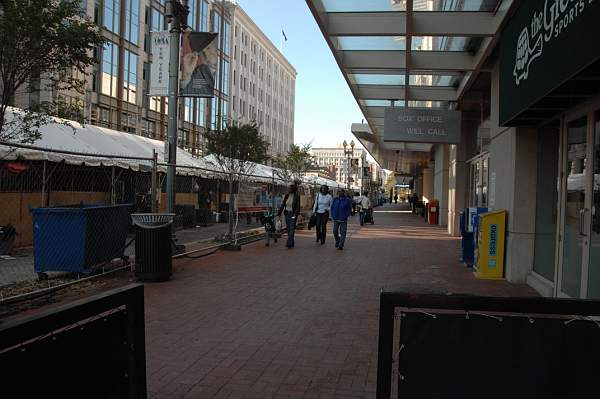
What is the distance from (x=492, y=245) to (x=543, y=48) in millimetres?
4469

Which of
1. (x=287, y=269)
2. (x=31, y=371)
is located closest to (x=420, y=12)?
(x=287, y=269)

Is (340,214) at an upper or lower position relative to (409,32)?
lower

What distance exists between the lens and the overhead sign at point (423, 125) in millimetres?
15492

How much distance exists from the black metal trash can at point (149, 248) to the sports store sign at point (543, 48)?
5.76 metres

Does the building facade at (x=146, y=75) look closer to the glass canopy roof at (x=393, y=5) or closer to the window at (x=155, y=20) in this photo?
the window at (x=155, y=20)

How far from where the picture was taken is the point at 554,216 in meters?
Result: 8.43

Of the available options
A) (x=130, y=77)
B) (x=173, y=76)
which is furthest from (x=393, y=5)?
(x=130, y=77)

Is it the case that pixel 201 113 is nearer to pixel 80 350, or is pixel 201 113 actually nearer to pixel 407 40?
pixel 407 40

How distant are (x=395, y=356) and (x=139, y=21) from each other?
50.5 metres

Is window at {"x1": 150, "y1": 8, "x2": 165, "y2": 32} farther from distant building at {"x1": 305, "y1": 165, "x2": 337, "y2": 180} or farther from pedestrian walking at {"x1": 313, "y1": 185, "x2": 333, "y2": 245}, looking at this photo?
pedestrian walking at {"x1": 313, "y1": 185, "x2": 333, "y2": 245}

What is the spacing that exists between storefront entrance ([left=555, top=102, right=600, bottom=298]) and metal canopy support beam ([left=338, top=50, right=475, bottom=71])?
198 inches

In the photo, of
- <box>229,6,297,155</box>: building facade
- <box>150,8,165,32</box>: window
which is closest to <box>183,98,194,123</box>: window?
<box>150,8,165,32</box>: window

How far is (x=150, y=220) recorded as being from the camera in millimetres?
9000

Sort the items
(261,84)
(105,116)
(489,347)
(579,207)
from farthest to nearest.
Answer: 1. (261,84)
2. (105,116)
3. (579,207)
4. (489,347)
